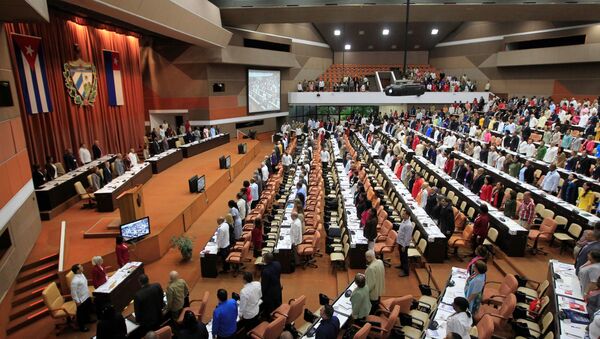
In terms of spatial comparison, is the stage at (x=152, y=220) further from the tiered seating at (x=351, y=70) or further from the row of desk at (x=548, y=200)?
the tiered seating at (x=351, y=70)

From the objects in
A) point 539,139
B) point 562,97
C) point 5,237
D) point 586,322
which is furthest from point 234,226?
point 562,97

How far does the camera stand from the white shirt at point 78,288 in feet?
22.0

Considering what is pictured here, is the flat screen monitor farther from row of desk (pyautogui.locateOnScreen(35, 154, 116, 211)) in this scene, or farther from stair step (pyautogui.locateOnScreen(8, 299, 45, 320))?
row of desk (pyautogui.locateOnScreen(35, 154, 116, 211))

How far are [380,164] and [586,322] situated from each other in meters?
11.1

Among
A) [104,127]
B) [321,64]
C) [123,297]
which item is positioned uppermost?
[321,64]

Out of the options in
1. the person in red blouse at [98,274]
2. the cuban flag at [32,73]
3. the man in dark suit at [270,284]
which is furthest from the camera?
the cuban flag at [32,73]

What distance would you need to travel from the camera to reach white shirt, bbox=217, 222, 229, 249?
842 centimetres

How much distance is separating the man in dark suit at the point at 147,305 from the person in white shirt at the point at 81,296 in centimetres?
169

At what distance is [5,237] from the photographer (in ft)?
25.6

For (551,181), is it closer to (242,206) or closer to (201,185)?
(242,206)

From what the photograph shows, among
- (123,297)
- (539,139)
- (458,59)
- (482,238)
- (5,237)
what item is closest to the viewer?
(123,297)

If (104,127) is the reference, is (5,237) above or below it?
below

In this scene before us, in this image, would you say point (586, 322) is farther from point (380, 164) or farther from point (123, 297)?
point (380, 164)

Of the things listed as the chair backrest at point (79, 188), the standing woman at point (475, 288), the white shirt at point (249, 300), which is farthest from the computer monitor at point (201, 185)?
the standing woman at point (475, 288)
